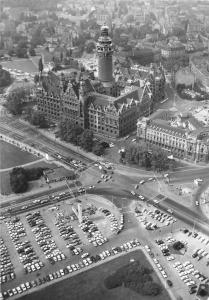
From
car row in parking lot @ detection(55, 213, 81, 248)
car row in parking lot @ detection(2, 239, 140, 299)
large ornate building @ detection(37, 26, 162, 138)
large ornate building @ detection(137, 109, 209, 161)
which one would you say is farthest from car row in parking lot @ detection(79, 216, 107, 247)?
large ornate building @ detection(37, 26, 162, 138)

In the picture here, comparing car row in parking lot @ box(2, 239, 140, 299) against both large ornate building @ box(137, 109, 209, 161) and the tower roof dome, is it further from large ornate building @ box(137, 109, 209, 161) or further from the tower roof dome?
the tower roof dome

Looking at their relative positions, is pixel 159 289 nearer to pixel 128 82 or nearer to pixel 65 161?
pixel 65 161

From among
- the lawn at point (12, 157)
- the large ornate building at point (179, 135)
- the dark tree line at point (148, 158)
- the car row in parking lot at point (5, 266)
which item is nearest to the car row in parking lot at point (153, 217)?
the dark tree line at point (148, 158)

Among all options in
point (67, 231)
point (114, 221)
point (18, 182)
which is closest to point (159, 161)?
point (114, 221)

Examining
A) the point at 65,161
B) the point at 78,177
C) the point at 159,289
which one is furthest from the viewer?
the point at 65,161

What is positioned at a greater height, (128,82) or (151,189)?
(128,82)

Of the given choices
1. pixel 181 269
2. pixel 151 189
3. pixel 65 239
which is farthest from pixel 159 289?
pixel 151 189

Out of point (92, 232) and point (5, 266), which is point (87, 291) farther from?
point (5, 266)
